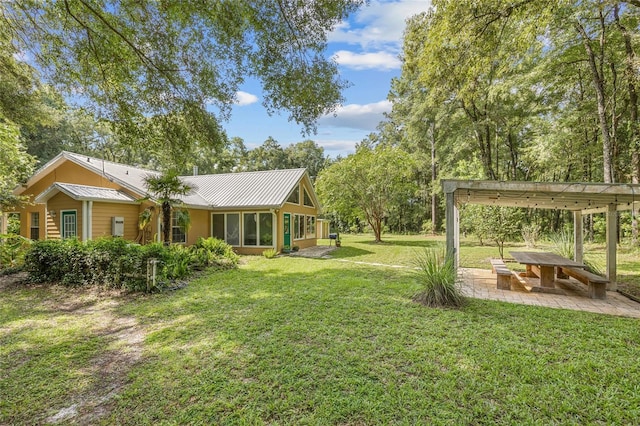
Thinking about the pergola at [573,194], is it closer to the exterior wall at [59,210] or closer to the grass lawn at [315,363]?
the grass lawn at [315,363]

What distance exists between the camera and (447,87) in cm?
614

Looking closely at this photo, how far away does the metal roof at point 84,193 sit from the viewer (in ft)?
31.8

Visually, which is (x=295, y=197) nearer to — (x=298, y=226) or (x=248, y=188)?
(x=298, y=226)

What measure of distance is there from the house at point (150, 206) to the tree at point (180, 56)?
5356mm

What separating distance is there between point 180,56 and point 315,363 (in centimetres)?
511

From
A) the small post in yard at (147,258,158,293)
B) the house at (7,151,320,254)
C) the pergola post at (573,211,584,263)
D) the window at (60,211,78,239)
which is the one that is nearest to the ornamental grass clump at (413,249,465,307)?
the pergola post at (573,211,584,263)

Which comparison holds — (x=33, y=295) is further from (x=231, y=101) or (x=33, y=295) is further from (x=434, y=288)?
(x=434, y=288)

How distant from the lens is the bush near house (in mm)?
6949

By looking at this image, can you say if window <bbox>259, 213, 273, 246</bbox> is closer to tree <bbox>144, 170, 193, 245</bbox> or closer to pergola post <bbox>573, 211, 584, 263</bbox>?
tree <bbox>144, 170, 193, 245</bbox>

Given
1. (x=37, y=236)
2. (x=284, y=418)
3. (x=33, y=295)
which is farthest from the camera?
(x=37, y=236)

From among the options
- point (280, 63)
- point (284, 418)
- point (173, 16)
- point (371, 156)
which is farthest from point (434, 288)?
point (371, 156)

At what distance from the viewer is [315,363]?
11.1 feet

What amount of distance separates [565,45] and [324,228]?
18276 millimetres

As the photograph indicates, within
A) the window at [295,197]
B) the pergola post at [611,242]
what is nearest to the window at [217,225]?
the window at [295,197]
